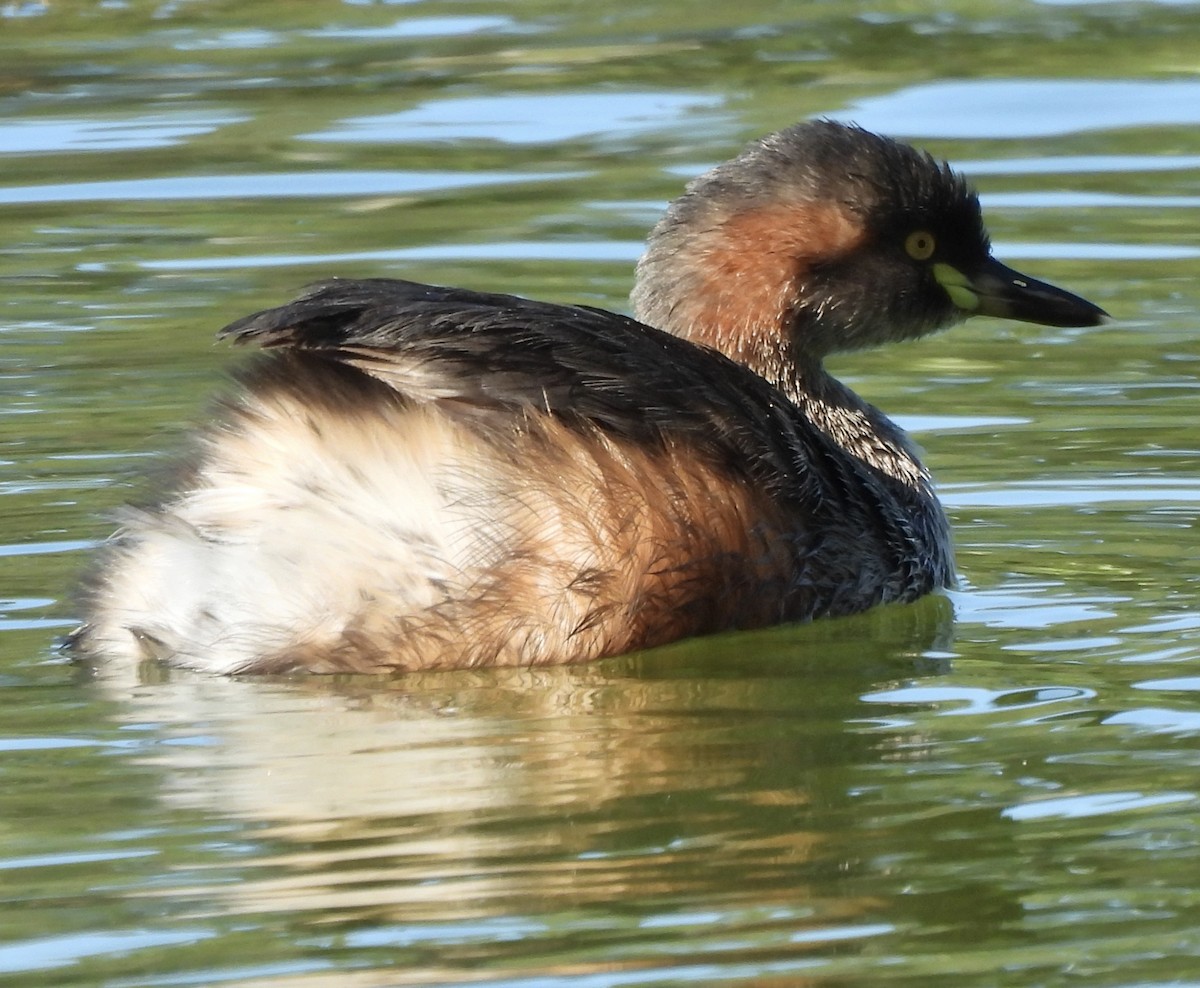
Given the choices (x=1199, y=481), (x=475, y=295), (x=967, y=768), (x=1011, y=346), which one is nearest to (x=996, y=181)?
(x=1011, y=346)

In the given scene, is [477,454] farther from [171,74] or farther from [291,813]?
[171,74]

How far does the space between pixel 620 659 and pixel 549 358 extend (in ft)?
2.16

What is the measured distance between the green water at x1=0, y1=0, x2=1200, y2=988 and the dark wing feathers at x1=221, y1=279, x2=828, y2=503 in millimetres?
460

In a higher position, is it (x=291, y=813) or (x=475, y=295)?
(x=475, y=295)

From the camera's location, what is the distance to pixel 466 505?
17.3 ft

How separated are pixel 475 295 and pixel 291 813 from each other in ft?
4.79

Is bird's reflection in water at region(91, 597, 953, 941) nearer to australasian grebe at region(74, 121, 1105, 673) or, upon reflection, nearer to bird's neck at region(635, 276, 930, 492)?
australasian grebe at region(74, 121, 1105, 673)

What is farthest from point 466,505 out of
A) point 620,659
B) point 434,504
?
point 620,659

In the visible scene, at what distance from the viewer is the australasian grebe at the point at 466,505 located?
529 centimetres

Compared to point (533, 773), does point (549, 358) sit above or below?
above

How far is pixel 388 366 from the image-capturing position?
534cm

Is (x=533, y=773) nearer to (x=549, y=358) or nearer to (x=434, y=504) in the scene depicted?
(x=434, y=504)

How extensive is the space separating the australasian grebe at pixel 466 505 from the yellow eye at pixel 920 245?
0.90 meters

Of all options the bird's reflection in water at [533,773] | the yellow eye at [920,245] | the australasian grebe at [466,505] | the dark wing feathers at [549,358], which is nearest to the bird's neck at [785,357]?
the yellow eye at [920,245]
